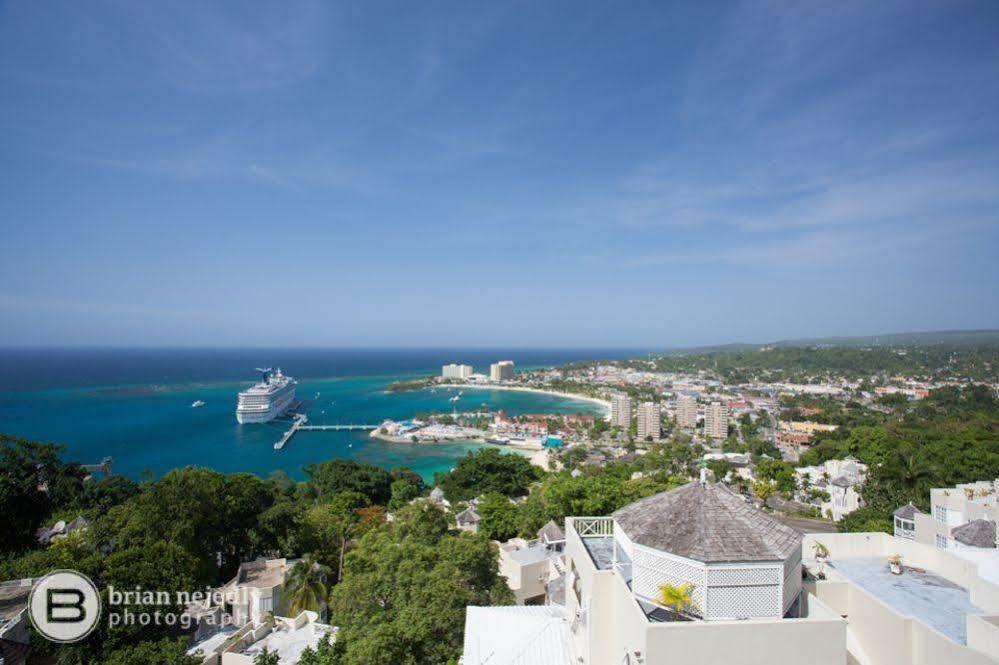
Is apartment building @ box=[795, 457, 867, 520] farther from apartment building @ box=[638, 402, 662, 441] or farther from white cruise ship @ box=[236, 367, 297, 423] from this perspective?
white cruise ship @ box=[236, 367, 297, 423]

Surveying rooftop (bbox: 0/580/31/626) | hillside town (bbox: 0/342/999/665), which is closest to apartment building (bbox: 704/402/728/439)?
hillside town (bbox: 0/342/999/665)

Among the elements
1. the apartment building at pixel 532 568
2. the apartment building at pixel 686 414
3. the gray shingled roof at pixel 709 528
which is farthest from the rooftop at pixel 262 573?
the apartment building at pixel 686 414

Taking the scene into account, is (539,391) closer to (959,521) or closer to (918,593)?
(959,521)

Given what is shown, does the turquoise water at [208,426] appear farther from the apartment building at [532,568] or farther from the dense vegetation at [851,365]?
the dense vegetation at [851,365]

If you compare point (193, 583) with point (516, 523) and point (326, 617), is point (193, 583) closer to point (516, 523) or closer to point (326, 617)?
point (326, 617)

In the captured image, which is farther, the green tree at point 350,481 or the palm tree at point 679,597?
the green tree at point 350,481

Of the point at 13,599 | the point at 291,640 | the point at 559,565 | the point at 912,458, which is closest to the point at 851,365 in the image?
the point at 912,458
